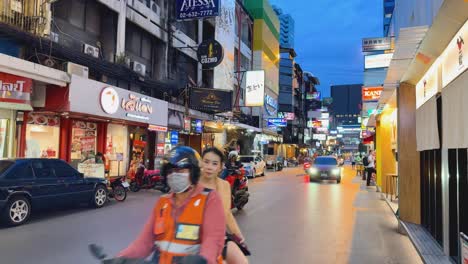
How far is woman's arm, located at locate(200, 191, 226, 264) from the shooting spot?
2.54m

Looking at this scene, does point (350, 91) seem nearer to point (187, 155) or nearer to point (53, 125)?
point (53, 125)

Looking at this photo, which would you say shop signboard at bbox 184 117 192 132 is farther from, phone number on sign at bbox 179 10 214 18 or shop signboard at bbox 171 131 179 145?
phone number on sign at bbox 179 10 214 18

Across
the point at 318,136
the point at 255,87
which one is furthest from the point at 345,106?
the point at 255,87

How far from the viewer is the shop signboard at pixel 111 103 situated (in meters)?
15.6

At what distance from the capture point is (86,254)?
709 centimetres

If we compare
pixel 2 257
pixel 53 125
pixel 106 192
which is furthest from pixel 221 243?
pixel 53 125

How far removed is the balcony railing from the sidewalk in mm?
11846

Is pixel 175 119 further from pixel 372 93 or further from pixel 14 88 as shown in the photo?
pixel 14 88

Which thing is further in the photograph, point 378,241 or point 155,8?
point 155,8

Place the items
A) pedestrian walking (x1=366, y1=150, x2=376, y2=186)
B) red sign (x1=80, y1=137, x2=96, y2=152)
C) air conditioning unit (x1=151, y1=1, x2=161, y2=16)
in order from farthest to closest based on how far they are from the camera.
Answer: pedestrian walking (x1=366, y1=150, x2=376, y2=186)
air conditioning unit (x1=151, y1=1, x2=161, y2=16)
red sign (x1=80, y1=137, x2=96, y2=152)

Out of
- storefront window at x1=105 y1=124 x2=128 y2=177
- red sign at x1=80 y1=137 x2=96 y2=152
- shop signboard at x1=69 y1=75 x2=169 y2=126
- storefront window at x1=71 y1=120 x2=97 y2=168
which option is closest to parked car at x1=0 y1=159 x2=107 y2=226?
shop signboard at x1=69 y1=75 x2=169 y2=126

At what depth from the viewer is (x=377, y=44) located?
2400cm

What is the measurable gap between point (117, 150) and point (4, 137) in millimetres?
6949

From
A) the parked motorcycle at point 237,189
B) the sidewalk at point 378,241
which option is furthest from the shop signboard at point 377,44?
the parked motorcycle at point 237,189
